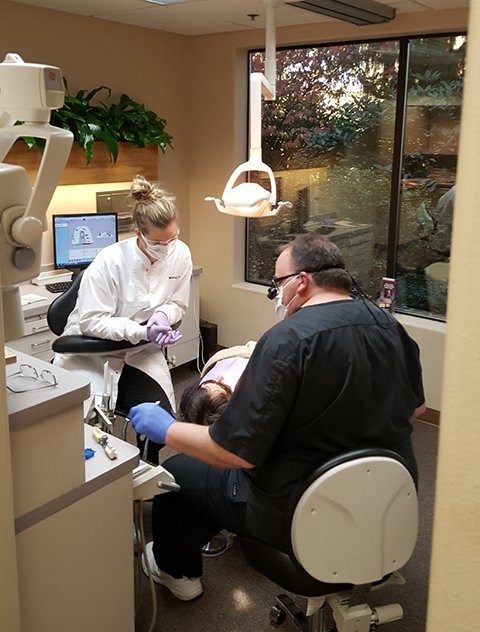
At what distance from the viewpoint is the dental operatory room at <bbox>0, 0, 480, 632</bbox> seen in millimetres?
1287

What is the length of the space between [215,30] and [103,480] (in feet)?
10.8

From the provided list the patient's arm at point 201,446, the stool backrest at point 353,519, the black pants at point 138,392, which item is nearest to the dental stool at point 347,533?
the stool backrest at point 353,519

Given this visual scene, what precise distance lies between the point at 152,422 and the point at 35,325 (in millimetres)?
1564

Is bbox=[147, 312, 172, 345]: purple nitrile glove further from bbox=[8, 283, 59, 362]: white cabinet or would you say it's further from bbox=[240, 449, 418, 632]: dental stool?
bbox=[240, 449, 418, 632]: dental stool

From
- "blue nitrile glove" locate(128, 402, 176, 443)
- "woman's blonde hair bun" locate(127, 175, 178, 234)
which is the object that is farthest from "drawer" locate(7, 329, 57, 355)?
"blue nitrile glove" locate(128, 402, 176, 443)

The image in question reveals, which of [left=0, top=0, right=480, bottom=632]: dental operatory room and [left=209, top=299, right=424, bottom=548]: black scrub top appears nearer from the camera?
[left=0, top=0, right=480, bottom=632]: dental operatory room

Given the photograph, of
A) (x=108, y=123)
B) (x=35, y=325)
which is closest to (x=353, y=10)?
(x=108, y=123)

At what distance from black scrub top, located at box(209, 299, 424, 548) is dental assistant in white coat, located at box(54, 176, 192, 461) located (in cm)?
99

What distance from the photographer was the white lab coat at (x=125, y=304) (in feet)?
8.61

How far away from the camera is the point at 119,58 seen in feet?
12.9

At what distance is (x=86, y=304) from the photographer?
104 inches

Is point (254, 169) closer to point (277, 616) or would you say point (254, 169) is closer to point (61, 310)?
point (61, 310)

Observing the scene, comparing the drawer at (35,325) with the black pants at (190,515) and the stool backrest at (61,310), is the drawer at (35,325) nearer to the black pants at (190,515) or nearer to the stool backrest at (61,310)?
the stool backrest at (61,310)

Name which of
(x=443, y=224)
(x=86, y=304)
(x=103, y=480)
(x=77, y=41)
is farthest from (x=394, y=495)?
(x=77, y=41)
